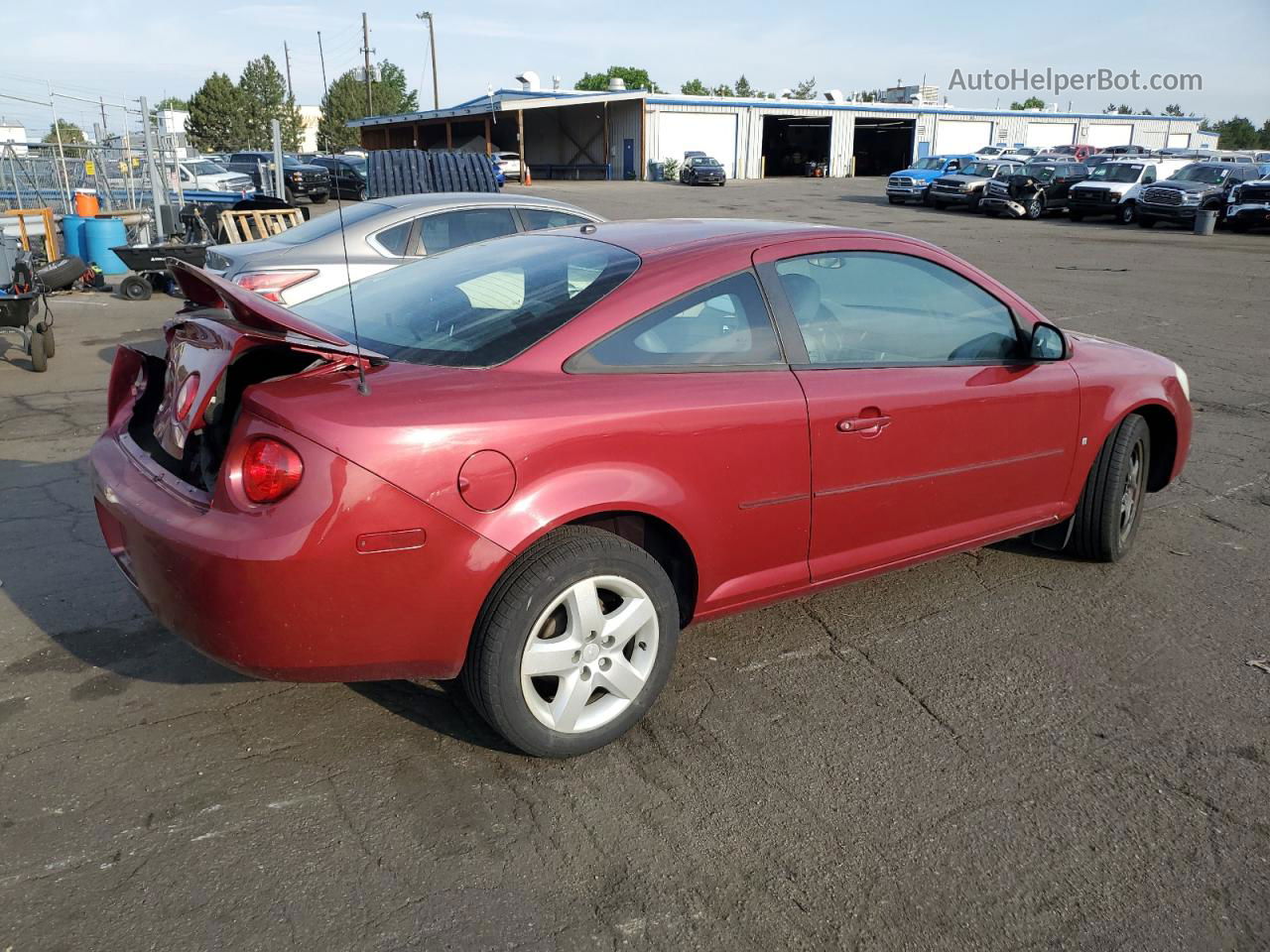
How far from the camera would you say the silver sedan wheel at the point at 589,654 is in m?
2.90

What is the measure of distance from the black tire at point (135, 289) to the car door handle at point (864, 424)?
12.2 m

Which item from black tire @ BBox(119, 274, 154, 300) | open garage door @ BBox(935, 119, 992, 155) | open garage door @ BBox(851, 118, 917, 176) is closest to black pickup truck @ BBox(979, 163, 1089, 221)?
black tire @ BBox(119, 274, 154, 300)

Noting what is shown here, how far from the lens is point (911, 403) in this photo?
11.8 feet

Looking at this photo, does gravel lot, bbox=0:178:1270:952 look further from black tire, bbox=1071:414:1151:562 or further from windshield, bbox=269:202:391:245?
windshield, bbox=269:202:391:245

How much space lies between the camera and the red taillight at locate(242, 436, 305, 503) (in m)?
2.60

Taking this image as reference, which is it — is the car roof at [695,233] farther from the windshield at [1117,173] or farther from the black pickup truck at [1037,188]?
the black pickup truck at [1037,188]

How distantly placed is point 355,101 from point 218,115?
10.3 m

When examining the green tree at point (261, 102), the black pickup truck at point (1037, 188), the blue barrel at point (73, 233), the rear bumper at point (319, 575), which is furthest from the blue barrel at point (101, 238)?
the green tree at point (261, 102)

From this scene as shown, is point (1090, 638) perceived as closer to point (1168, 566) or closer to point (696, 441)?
point (1168, 566)

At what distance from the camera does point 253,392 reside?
2.73 metres

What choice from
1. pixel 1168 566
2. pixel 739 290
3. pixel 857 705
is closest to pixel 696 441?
pixel 739 290

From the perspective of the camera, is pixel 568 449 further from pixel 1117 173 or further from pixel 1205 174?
pixel 1117 173

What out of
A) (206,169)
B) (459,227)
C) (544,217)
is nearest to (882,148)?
(206,169)

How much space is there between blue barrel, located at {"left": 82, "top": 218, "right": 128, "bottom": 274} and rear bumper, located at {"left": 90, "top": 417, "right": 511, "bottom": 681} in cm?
1382
